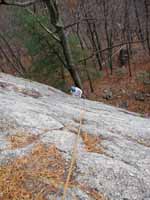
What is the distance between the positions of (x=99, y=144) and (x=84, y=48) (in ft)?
39.3

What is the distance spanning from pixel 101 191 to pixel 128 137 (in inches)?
62.7

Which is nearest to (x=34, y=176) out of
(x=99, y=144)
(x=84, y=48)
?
(x=99, y=144)

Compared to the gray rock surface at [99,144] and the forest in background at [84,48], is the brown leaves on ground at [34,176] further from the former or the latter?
the forest in background at [84,48]

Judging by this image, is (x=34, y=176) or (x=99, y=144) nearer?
(x=34, y=176)

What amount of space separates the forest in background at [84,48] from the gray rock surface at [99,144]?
5.67 metres

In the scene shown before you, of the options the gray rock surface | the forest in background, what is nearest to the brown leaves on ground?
the gray rock surface

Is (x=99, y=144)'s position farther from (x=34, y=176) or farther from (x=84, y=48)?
(x=84, y=48)

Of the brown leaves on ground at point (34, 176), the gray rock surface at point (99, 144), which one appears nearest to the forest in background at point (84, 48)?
the gray rock surface at point (99, 144)

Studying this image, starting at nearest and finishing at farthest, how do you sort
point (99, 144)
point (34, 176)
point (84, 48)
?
point (34, 176)
point (99, 144)
point (84, 48)

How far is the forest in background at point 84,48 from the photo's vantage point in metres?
13.8

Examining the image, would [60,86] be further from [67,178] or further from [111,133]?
[67,178]

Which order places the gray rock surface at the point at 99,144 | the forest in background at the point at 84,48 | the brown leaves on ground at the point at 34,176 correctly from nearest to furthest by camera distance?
the brown leaves on ground at the point at 34,176 → the gray rock surface at the point at 99,144 → the forest in background at the point at 84,48

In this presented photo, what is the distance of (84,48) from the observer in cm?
1547

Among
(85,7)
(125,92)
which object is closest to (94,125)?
(125,92)
